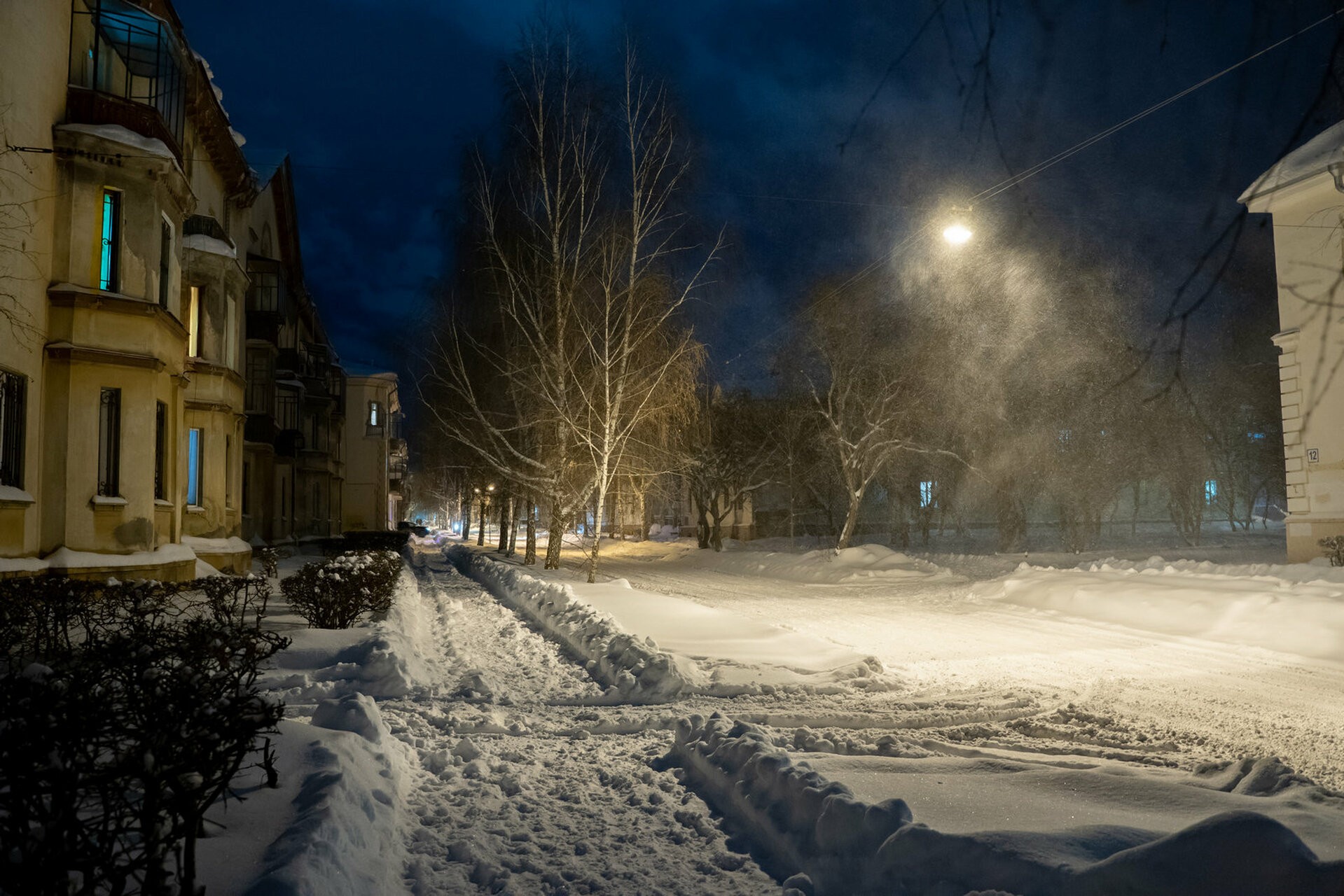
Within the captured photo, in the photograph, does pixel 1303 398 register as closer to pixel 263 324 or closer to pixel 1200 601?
pixel 1200 601

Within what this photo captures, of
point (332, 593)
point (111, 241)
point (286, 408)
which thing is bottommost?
point (332, 593)

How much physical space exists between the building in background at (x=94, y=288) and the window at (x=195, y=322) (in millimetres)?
3368

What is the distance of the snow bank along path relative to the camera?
9195mm

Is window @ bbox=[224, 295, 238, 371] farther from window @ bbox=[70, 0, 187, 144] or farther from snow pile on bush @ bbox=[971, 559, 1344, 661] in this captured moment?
snow pile on bush @ bbox=[971, 559, 1344, 661]

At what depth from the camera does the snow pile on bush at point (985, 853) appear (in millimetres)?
3316

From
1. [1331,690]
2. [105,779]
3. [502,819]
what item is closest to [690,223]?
[1331,690]

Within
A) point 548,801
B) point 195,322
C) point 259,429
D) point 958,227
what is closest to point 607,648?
point 548,801

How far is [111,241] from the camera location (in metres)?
16.2

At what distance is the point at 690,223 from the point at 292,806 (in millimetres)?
19726

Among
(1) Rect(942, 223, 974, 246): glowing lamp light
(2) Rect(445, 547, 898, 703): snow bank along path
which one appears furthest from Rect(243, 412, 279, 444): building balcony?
(1) Rect(942, 223, 974, 246): glowing lamp light

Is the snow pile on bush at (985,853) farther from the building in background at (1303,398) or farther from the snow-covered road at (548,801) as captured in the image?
the building in background at (1303,398)

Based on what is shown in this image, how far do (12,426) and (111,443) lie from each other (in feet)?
6.91

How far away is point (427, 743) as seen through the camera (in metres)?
Answer: 7.04

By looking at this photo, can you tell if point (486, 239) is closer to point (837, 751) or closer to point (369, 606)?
point (369, 606)
